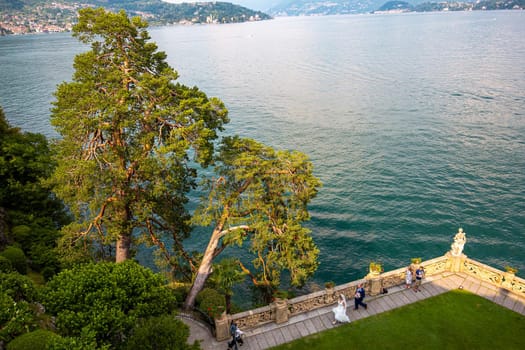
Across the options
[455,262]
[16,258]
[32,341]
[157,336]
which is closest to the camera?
[32,341]

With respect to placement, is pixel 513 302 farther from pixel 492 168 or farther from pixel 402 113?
pixel 402 113

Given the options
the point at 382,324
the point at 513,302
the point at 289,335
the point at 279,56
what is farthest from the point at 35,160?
the point at 279,56

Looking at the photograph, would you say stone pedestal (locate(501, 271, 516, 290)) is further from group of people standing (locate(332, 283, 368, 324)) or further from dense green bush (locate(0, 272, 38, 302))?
dense green bush (locate(0, 272, 38, 302))

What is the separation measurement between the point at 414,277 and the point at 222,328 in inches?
503

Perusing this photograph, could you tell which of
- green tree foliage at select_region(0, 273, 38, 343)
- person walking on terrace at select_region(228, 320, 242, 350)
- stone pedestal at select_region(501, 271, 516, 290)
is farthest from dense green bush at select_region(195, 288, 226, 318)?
stone pedestal at select_region(501, 271, 516, 290)

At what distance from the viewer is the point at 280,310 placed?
825 inches

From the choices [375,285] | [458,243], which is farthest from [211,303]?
[458,243]

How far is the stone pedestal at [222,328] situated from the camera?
20.1 metres

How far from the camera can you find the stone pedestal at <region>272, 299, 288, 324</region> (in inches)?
823

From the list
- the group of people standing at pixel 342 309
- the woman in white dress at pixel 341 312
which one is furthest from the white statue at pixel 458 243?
the woman in white dress at pixel 341 312

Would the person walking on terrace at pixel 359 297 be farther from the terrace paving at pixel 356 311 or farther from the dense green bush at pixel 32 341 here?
the dense green bush at pixel 32 341

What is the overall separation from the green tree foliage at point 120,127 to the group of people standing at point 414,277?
1461 cm

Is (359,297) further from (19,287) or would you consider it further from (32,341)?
(19,287)

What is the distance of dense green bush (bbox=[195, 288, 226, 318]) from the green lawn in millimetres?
3791
